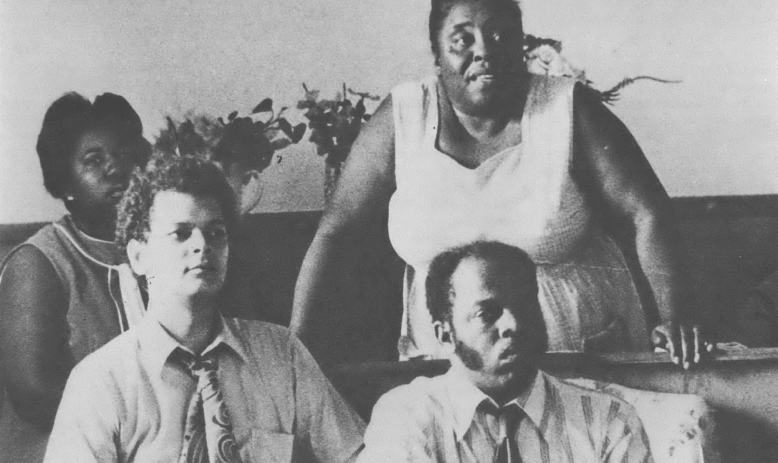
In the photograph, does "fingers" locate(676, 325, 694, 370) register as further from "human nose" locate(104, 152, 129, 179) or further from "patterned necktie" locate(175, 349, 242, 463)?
"human nose" locate(104, 152, 129, 179)

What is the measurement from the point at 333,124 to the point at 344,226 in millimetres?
327

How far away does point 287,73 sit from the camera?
10.9 ft

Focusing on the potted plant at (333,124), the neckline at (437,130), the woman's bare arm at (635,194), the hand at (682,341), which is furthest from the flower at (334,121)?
the hand at (682,341)

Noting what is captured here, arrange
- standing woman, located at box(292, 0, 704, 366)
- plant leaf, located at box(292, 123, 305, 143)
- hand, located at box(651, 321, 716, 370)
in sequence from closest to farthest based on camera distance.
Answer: hand, located at box(651, 321, 716, 370) < standing woman, located at box(292, 0, 704, 366) < plant leaf, located at box(292, 123, 305, 143)

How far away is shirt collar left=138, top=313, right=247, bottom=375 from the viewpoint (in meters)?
3.00

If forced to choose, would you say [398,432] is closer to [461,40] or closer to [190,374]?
[190,374]

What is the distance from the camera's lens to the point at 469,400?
2924 millimetres

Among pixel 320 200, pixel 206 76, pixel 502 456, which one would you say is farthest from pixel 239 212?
pixel 502 456

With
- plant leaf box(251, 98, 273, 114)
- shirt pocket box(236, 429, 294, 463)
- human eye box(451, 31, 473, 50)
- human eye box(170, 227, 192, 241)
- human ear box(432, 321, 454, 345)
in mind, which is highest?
human eye box(451, 31, 473, 50)

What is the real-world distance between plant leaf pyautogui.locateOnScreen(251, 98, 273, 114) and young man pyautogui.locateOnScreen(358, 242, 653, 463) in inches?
29.3

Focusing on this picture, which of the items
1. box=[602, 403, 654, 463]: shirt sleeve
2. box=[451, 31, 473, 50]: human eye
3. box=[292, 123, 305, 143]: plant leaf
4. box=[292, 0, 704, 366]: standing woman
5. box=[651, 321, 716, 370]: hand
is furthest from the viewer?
box=[292, 123, 305, 143]: plant leaf

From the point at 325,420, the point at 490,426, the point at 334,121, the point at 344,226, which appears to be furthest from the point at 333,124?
the point at 490,426

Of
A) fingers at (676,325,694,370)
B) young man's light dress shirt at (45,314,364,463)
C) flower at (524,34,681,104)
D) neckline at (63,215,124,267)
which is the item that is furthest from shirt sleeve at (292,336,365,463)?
flower at (524,34,681,104)

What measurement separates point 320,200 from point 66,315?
834 mm
